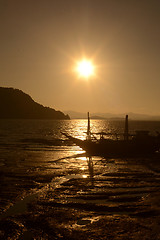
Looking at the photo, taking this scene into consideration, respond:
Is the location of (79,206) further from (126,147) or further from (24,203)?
(126,147)

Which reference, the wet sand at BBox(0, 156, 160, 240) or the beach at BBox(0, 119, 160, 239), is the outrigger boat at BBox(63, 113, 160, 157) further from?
the wet sand at BBox(0, 156, 160, 240)

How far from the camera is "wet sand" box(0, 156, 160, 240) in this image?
8.58 metres

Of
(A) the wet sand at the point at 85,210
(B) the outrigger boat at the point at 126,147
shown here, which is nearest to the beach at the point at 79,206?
(A) the wet sand at the point at 85,210

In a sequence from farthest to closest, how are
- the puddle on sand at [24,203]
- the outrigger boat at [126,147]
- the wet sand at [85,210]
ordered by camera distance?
the outrigger boat at [126,147], the puddle on sand at [24,203], the wet sand at [85,210]

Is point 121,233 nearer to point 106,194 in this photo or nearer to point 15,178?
point 106,194

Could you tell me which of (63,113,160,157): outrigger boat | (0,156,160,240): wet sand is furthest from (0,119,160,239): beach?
(63,113,160,157): outrigger boat

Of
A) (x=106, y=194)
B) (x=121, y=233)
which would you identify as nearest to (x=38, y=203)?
(x=106, y=194)

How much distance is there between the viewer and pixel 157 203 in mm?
11602

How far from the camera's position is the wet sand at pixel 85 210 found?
8578 mm

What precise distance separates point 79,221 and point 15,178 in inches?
343

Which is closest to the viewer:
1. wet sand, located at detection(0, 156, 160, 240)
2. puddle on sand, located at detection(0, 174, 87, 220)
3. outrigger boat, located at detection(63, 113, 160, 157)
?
wet sand, located at detection(0, 156, 160, 240)

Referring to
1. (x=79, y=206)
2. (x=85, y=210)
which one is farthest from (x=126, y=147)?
(x=85, y=210)

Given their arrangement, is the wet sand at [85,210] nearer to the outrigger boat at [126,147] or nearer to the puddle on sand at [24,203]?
the puddle on sand at [24,203]

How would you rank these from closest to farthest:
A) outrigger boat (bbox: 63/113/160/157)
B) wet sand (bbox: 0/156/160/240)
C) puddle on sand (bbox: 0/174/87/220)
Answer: wet sand (bbox: 0/156/160/240), puddle on sand (bbox: 0/174/87/220), outrigger boat (bbox: 63/113/160/157)
